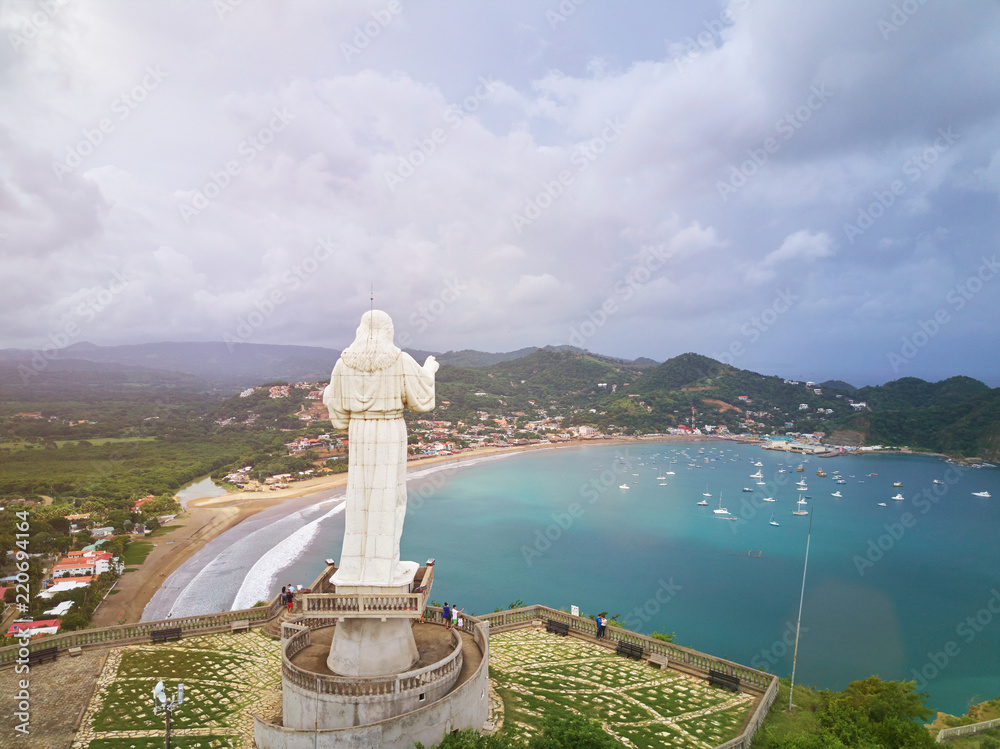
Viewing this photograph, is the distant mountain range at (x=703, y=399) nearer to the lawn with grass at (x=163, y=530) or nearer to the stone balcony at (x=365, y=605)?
the lawn with grass at (x=163, y=530)

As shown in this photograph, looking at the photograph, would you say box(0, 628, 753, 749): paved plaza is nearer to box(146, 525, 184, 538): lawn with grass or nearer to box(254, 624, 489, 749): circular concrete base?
box(254, 624, 489, 749): circular concrete base

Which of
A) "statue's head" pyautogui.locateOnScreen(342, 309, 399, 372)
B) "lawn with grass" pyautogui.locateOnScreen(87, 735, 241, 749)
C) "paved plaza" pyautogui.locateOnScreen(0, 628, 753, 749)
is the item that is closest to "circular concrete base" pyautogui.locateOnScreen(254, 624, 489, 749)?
"lawn with grass" pyautogui.locateOnScreen(87, 735, 241, 749)

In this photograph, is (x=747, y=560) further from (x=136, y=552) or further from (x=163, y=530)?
(x=163, y=530)

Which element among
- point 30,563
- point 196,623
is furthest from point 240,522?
point 196,623

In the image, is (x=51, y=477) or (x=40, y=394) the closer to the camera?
(x=51, y=477)

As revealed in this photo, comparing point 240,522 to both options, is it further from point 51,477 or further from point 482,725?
point 482,725

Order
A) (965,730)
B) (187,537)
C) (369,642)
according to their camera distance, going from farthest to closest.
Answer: (187,537)
(965,730)
(369,642)

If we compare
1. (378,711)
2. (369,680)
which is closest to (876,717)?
(378,711)
